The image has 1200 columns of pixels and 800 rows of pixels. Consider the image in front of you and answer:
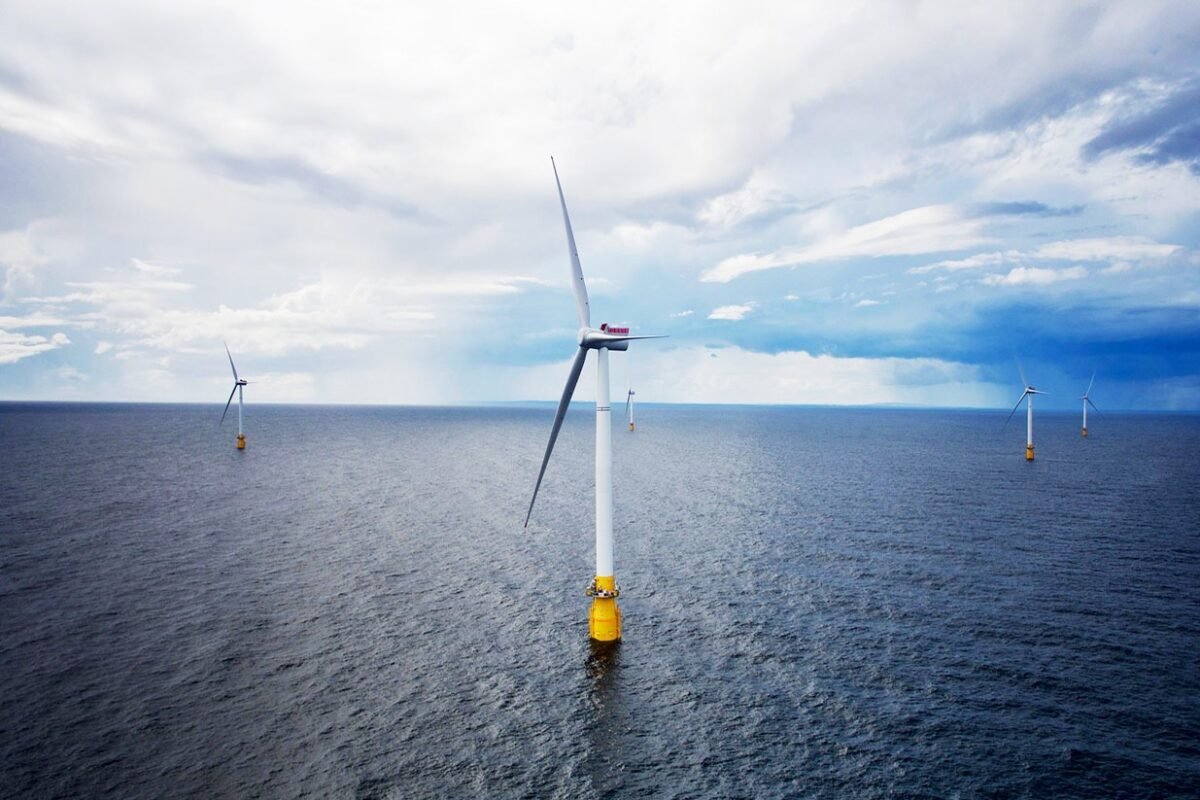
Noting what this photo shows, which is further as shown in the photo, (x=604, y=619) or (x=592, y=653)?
(x=604, y=619)

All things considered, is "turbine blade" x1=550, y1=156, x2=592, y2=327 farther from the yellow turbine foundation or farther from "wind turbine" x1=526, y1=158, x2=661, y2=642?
the yellow turbine foundation

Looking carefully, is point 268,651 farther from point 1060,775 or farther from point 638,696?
point 1060,775

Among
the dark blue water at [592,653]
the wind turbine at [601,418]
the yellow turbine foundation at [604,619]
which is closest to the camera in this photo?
the dark blue water at [592,653]

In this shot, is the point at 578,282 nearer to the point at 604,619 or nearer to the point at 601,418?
the point at 601,418

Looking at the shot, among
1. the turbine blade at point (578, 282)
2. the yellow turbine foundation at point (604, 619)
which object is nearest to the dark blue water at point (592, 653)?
the yellow turbine foundation at point (604, 619)

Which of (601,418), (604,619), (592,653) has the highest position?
(601,418)

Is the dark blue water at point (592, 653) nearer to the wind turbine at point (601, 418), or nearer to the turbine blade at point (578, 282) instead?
the wind turbine at point (601, 418)

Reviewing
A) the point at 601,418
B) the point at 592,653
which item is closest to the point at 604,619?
the point at 592,653

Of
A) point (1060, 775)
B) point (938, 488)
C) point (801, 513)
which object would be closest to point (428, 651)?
point (1060, 775)

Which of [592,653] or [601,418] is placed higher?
[601,418]
